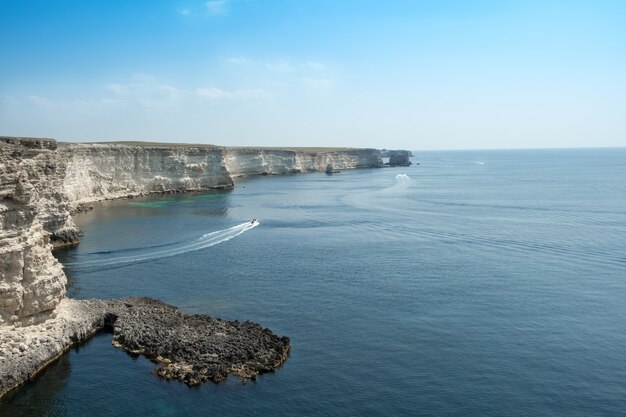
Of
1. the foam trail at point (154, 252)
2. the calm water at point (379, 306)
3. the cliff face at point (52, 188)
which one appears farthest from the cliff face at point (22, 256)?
the foam trail at point (154, 252)

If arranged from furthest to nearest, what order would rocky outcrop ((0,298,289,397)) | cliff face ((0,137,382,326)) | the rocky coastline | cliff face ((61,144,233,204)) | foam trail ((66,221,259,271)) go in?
cliff face ((61,144,233,204)) < foam trail ((66,221,259,271)) < cliff face ((0,137,382,326)) < the rocky coastline < rocky outcrop ((0,298,289,397))

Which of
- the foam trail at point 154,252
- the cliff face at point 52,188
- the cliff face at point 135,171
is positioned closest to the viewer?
the cliff face at point 52,188

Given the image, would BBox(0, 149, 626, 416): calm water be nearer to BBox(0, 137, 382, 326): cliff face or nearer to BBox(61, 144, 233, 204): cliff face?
BBox(0, 137, 382, 326): cliff face

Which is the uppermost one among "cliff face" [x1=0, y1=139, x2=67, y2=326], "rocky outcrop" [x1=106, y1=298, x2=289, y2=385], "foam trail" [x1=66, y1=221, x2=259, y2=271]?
"cliff face" [x1=0, y1=139, x2=67, y2=326]

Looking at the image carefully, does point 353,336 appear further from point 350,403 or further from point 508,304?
point 508,304

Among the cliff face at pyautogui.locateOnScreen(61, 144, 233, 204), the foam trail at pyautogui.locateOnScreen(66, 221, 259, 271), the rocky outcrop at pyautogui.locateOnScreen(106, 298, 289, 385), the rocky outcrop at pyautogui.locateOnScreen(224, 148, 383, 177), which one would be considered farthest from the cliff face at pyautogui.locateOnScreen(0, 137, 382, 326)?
the rocky outcrop at pyautogui.locateOnScreen(224, 148, 383, 177)

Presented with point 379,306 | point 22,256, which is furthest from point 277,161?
point 22,256

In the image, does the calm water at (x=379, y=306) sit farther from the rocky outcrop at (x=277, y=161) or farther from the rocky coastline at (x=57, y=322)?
the rocky outcrop at (x=277, y=161)
